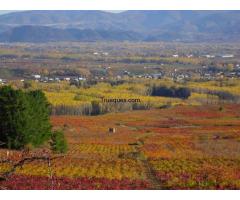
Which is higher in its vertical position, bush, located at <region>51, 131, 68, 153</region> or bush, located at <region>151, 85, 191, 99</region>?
bush, located at <region>51, 131, 68, 153</region>

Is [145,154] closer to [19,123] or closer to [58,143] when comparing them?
[58,143]

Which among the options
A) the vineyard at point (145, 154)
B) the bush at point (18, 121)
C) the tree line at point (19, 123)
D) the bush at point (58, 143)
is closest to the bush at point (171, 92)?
the vineyard at point (145, 154)

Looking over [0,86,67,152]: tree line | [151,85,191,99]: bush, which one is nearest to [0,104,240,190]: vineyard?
[0,86,67,152]: tree line

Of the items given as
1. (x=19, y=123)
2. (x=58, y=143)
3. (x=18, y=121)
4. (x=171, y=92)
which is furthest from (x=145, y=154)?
(x=171, y=92)

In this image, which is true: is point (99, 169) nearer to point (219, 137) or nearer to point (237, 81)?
point (219, 137)

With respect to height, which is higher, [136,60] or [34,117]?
[34,117]

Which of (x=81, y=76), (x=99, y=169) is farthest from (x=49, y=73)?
(x=99, y=169)

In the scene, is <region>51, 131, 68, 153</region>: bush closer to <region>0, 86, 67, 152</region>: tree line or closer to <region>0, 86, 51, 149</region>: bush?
<region>0, 86, 67, 152</region>: tree line

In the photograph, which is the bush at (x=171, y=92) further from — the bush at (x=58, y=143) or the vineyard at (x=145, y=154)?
the bush at (x=58, y=143)
